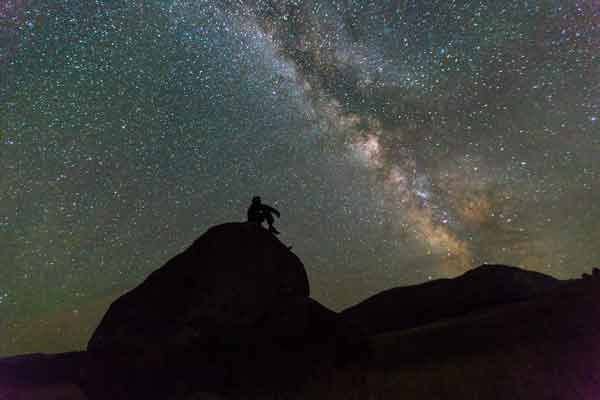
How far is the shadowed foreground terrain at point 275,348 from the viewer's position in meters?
9.72

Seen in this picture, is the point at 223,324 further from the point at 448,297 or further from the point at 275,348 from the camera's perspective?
the point at 448,297

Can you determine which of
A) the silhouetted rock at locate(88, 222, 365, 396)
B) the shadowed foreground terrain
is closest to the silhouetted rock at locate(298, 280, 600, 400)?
the shadowed foreground terrain

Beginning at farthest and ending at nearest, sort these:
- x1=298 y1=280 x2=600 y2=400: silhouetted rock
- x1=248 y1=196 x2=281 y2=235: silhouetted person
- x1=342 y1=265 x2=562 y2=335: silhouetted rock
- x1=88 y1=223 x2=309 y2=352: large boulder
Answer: x1=342 y1=265 x2=562 y2=335: silhouetted rock
x1=248 y1=196 x2=281 y2=235: silhouetted person
x1=88 y1=223 x2=309 y2=352: large boulder
x1=298 y1=280 x2=600 y2=400: silhouetted rock

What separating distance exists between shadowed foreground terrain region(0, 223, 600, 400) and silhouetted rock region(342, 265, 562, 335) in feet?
20.0

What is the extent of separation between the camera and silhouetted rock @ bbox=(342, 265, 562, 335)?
1834 centimetres

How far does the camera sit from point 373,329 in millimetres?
18484

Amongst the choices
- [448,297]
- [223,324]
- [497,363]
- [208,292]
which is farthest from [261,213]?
[448,297]

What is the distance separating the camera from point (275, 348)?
36.7 feet

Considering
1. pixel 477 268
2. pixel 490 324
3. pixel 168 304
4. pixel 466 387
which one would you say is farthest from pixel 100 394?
pixel 477 268

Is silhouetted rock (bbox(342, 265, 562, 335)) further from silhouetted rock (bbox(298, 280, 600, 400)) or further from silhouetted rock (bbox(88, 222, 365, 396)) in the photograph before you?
silhouetted rock (bbox(88, 222, 365, 396))

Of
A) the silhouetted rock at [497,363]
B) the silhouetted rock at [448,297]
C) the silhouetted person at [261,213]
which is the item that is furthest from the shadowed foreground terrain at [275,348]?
the silhouetted rock at [448,297]

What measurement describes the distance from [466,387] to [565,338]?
11.1 feet

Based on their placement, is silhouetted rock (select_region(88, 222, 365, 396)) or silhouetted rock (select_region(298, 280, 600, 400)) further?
silhouetted rock (select_region(88, 222, 365, 396))

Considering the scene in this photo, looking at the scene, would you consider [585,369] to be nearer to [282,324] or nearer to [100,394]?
[282,324]
